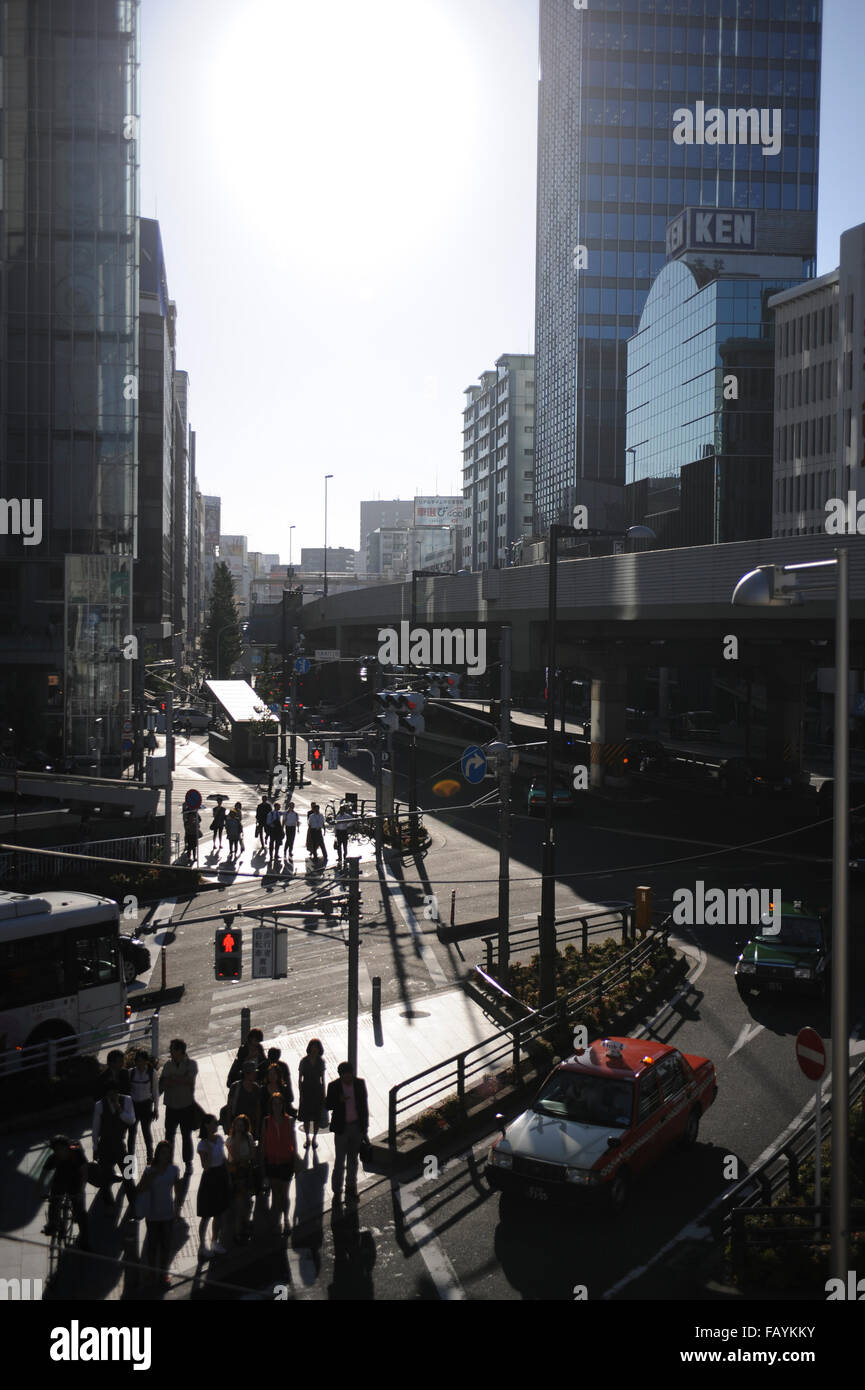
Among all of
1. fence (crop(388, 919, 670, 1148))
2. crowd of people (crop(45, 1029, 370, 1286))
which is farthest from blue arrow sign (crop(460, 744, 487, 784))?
crowd of people (crop(45, 1029, 370, 1286))

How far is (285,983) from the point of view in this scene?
880 inches

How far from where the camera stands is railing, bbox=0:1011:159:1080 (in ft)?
52.0

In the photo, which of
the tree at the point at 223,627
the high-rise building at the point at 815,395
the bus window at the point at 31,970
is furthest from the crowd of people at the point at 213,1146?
the tree at the point at 223,627

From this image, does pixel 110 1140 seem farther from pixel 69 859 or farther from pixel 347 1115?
pixel 69 859

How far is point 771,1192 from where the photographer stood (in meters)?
11.9

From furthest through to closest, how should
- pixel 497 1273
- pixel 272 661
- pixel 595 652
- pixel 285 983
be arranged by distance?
1. pixel 272 661
2. pixel 595 652
3. pixel 285 983
4. pixel 497 1273

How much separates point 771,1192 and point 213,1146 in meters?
5.85

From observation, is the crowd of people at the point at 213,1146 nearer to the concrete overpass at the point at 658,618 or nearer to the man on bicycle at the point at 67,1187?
the man on bicycle at the point at 67,1187

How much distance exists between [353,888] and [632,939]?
9.83m

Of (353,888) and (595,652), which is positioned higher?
(595,652)

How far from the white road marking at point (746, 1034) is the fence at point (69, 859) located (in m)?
14.0
